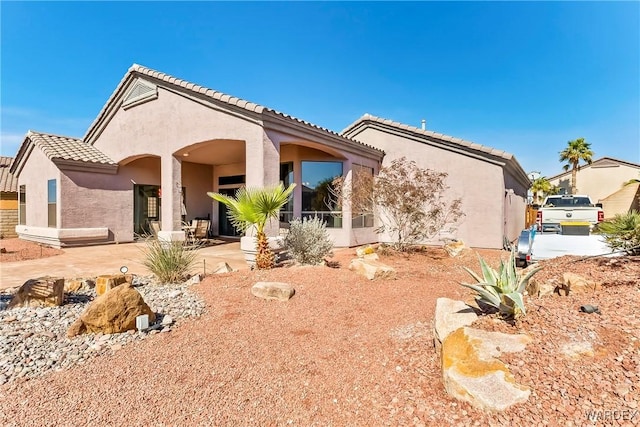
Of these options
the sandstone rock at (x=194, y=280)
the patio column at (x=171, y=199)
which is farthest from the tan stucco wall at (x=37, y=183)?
the sandstone rock at (x=194, y=280)

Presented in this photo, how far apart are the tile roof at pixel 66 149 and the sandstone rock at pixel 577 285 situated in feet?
52.0

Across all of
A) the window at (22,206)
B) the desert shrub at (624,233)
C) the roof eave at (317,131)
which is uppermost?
the roof eave at (317,131)

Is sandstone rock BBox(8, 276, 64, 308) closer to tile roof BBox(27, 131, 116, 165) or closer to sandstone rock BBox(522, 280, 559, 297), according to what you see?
sandstone rock BBox(522, 280, 559, 297)

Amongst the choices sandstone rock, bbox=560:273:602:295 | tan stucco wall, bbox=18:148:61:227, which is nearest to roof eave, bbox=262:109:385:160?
sandstone rock, bbox=560:273:602:295

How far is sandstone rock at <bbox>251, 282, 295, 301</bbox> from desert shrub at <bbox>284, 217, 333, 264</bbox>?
2.37 m

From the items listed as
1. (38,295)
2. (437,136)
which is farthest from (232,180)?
(38,295)

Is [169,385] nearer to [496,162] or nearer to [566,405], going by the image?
[566,405]

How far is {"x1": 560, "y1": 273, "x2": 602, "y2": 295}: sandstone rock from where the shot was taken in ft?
14.0

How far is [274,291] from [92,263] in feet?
23.2

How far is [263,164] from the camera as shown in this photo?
9.23 meters

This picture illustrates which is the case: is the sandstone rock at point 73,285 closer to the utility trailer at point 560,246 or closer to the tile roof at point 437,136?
the utility trailer at point 560,246

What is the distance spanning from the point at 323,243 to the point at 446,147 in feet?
25.8

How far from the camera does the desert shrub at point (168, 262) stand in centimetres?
694

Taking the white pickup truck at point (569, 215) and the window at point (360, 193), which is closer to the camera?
the window at point (360, 193)
